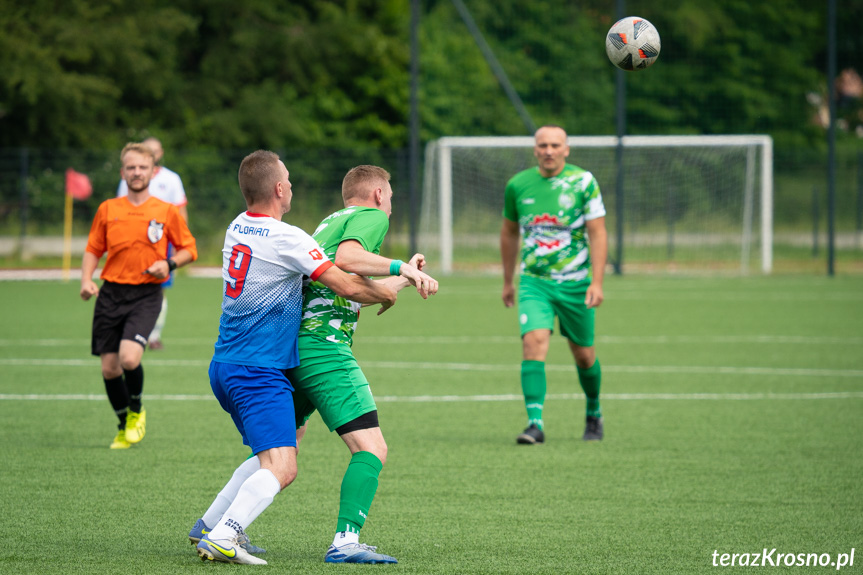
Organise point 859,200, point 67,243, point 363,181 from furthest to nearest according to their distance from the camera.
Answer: point 859,200 → point 67,243 → point 363,181

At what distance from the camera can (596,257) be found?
7883 millimetres

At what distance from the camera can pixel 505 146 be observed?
26.4 m

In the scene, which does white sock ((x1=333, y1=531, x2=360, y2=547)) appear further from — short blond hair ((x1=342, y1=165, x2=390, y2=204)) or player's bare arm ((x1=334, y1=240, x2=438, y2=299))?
short blond hair ((x1=342, y1=165, x2=390, y2=204))

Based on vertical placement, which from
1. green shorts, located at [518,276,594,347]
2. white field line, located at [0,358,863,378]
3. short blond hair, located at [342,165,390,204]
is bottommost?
white field line, located at [0,358,863,378]

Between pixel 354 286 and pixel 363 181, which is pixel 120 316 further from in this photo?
pixel 354 286

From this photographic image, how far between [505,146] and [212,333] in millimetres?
13139

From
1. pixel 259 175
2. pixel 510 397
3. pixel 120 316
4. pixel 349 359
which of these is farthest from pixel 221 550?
pixel 510 397

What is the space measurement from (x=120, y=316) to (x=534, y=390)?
286 centimetres

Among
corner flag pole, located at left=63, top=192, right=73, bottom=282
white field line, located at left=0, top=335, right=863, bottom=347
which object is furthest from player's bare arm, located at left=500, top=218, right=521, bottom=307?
corner flag pole, located at left=63, top=192, right=73, bottom=282

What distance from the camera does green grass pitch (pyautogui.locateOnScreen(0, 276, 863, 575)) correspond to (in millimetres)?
4977

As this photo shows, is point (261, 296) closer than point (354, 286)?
No

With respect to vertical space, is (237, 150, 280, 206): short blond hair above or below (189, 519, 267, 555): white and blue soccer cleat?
above

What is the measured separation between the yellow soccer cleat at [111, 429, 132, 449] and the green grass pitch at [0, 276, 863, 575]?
75 millimetres

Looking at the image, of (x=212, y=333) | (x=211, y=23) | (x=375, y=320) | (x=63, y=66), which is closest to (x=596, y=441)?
(x=212, y=333)
